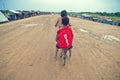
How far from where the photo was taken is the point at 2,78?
4953mm

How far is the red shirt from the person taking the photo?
5945 mm

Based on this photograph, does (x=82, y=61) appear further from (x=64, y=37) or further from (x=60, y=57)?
(x=64, y=37)

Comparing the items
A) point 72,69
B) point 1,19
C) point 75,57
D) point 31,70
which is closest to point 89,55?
point 75,57

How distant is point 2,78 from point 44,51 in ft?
10.5

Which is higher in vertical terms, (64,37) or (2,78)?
(64,37)

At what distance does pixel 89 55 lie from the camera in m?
7.68

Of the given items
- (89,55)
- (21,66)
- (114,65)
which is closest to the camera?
(21,66)

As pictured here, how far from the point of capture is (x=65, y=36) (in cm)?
595

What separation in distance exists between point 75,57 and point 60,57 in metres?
0.69

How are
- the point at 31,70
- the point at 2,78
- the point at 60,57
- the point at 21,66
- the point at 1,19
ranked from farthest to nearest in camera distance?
1. the point at 1,19
2. the point at 60,57
3. the point at 21,66
4. the point at 31,70
5. the point at 2,78

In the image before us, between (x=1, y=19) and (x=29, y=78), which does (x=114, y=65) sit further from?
(x=1, y=19)

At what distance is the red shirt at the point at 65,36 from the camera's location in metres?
5.95

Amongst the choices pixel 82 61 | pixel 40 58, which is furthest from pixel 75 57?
pixel 40 58

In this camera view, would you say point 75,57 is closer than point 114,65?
No
